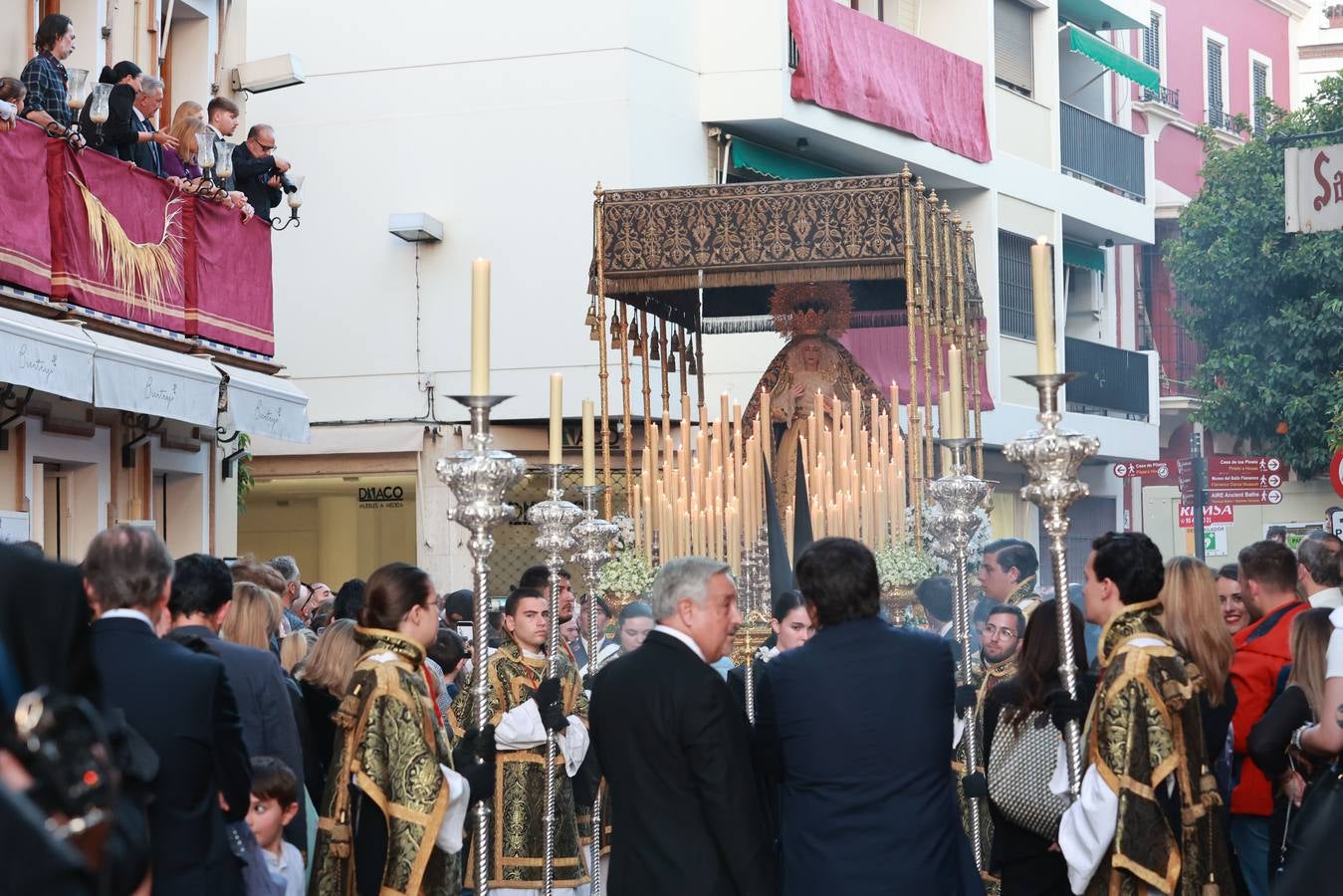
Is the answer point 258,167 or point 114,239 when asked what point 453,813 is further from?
point 258,167

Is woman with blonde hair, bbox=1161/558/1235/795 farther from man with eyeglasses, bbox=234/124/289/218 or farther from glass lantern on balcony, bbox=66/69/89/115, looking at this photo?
man with eyeglasses, bbox=234/124/289/218

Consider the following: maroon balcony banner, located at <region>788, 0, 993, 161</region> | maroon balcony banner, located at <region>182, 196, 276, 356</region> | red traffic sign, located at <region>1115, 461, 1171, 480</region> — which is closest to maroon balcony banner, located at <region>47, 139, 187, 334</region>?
maroon balcony banner, located at <region>182, 196, 276, 356</region>

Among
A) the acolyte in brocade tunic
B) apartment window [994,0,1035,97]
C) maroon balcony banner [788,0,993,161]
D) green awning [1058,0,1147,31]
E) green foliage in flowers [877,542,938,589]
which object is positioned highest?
green awning [1058,0,1147,31]

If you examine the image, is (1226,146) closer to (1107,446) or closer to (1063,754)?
(1107,446)

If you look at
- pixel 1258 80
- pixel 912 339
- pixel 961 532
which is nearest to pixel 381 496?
pixel 912 339

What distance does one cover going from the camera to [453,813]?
19.1ft

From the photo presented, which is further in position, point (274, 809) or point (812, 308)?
point (812, 308)

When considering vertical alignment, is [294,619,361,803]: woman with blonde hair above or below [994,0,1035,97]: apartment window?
below

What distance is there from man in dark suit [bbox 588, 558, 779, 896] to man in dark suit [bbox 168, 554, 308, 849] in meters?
1.18

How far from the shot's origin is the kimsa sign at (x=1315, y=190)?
37.0 ft

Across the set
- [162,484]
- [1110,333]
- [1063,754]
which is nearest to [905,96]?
[1110,333]

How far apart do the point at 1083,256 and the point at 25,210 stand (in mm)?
18516

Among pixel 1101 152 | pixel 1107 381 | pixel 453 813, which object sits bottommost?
pixel 453 813

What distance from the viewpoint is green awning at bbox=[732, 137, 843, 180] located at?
66.7 feet
